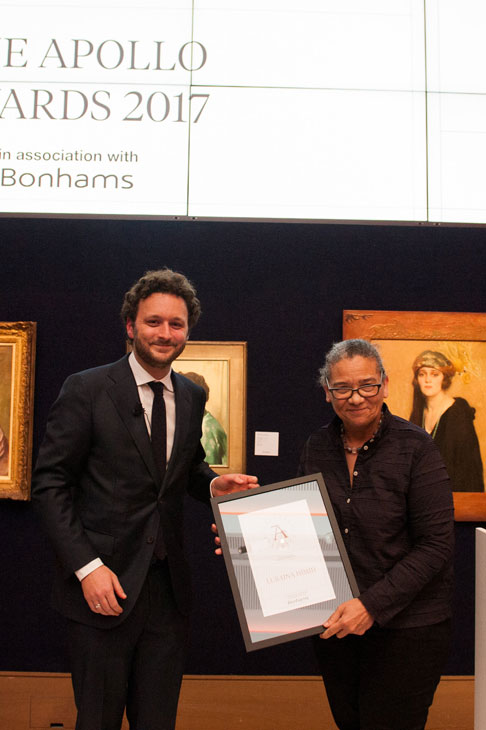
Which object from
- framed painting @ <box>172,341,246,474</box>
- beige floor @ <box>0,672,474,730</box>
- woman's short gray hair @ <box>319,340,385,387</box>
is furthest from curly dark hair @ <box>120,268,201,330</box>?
beige floor @ <box>0,672,474,730</box>

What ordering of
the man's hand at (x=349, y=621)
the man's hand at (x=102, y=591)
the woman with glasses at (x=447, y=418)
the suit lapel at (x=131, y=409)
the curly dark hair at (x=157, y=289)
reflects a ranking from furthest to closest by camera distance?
the woman with glasses at (x=447, y=418), the curly dark hair at (x=157, y=289), the suit lapel at (x=131, y=409), the man's hand at (x=102, y=591), the man's hand at (x=349, y=621)

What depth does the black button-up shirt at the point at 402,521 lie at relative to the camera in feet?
6.49

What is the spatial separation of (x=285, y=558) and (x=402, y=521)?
0.40 meters

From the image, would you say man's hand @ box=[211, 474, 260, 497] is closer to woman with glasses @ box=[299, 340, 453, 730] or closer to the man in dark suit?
the man in dark suit

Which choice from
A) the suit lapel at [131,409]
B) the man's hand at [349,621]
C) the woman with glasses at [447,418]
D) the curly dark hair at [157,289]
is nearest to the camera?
the man's hand at [349,621]

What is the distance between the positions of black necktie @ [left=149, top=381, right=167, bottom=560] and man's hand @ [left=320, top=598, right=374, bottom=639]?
0.61m

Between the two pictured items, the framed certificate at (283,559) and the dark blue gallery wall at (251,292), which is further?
the dark blue gallery wall at (251,292)

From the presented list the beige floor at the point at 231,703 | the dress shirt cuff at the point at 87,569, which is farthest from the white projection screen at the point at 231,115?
the beige floor at the point at 231,703

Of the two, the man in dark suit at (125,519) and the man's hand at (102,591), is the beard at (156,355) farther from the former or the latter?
the man's hand at (102,591)

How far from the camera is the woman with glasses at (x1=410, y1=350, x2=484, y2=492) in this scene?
11.4ft

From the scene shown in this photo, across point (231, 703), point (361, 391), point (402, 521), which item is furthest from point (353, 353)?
point (231, 703)

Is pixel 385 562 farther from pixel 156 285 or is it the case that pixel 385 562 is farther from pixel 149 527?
pixel 156 285

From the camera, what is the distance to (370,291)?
3.59 m

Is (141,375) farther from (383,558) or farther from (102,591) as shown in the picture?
(383,558)
